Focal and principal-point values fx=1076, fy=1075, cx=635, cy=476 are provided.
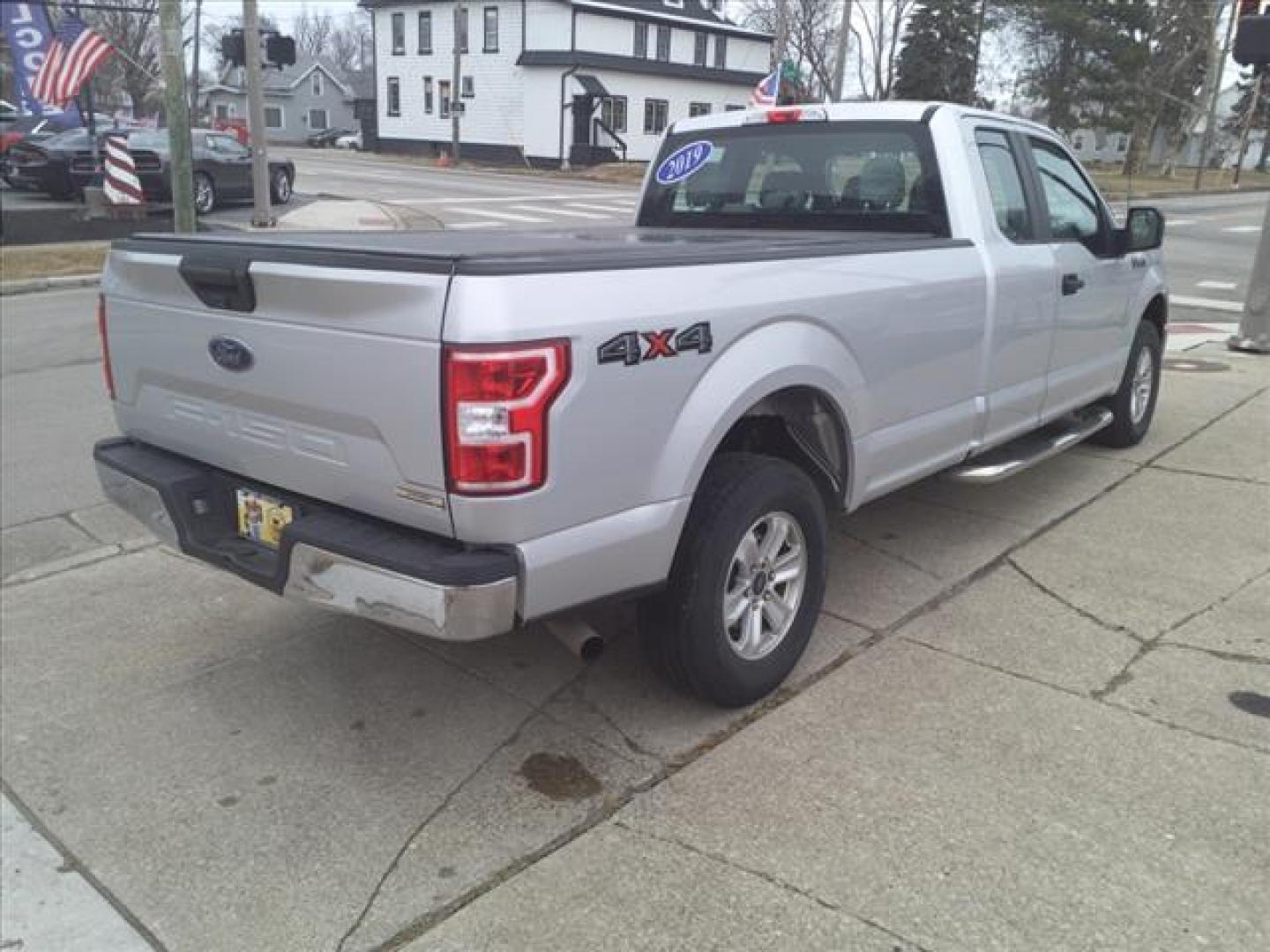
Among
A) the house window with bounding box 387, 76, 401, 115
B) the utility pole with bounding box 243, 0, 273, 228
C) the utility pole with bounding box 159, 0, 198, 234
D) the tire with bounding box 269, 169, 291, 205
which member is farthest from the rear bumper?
the house window with bounding box 387, 76, 401, 115

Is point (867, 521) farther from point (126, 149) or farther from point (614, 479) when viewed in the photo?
point (126, 149)

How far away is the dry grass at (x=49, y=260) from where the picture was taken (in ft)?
44.5

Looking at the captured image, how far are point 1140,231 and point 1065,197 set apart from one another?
0.60 m

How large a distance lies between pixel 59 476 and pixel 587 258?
179 inches

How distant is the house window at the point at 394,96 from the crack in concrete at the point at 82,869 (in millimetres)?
53197

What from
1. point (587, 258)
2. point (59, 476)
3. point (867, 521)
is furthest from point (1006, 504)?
point (59, 476)

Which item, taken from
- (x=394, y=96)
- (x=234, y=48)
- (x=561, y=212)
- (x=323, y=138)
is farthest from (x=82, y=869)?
(x=323, y=138)

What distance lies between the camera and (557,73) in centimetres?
4441

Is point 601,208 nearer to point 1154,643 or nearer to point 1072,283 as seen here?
point 1072,283

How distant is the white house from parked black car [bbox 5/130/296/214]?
25.7m

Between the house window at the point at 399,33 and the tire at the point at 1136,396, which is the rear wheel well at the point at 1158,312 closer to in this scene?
the tire at the point at 1136,396

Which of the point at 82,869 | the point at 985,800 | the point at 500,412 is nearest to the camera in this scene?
the point at 500,412

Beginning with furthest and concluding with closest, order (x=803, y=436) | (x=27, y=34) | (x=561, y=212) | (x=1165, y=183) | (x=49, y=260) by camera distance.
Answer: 1. (x=1165, y=183)
2. (x=561, y=212)
3. (x=27, y=34)
4. (x=49, y=260)
5. (x=803, y=436)

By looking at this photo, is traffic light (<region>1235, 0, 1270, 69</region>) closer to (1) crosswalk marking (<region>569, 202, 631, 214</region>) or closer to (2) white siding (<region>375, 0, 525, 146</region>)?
(1) crosswalk marking (<region>569, 202, 631, 214</region>)
